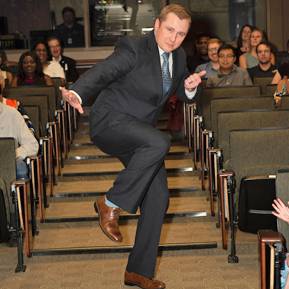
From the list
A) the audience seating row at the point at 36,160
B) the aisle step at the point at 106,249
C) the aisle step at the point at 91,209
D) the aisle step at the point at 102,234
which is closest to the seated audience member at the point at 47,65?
the audience seating row at the point at 36,160

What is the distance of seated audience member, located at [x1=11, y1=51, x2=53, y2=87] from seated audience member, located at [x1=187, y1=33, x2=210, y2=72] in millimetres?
1926

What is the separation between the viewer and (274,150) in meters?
5.14

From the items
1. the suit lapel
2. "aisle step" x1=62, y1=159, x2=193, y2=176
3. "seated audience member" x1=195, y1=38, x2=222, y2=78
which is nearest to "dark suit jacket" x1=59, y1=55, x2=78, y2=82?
"seated audience member" x1=195, y1=38, x2=222, y2=78

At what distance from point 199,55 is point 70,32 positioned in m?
3.22

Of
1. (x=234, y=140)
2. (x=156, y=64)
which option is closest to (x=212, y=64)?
(x=234, y=140)

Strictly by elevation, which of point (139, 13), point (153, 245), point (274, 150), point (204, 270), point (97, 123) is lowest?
point (204, 270)

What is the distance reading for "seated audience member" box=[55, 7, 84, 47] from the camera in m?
11.4

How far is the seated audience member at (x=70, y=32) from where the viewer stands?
11406mm

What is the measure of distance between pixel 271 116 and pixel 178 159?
1.74 m

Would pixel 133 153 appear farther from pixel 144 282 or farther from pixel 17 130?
pixel 17 130

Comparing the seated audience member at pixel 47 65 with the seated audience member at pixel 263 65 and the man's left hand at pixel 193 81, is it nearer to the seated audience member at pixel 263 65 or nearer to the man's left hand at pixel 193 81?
the seated audience member at pixel 263 65

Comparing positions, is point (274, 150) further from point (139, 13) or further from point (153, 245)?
point (139, 13)

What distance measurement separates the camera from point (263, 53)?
7.84m

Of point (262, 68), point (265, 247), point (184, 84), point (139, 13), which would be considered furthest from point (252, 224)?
point (139, 13)
